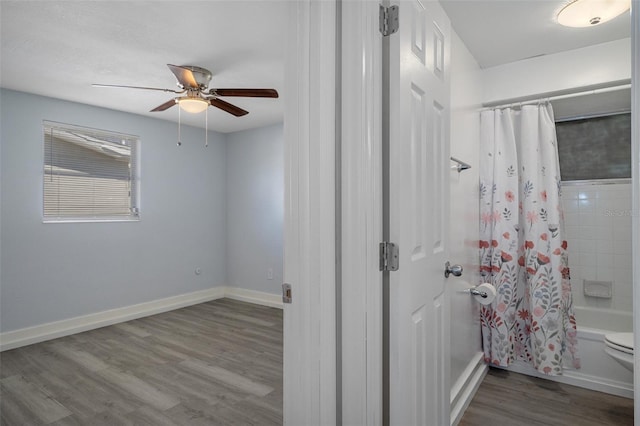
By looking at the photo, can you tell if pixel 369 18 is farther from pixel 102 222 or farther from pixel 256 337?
pixel 102 222

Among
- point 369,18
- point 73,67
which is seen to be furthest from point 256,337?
point 369,18

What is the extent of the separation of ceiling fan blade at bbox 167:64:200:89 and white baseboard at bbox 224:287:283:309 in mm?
2923

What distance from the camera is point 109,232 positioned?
404cm

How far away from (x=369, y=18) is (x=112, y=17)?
1.73 m

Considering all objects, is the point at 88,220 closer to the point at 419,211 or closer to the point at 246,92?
the point at 246,92

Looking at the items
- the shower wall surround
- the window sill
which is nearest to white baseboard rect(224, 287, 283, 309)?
the window sill

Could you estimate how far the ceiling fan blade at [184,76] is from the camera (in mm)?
2391

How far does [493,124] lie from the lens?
107 inches

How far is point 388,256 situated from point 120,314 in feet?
12.8

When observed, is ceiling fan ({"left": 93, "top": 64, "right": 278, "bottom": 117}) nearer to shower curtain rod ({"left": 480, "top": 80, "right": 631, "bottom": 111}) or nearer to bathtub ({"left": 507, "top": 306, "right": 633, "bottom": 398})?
shower curtain rod ({"left": 480, "top": 80, "right": 631, "bottom": 111})

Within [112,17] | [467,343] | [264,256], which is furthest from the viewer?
[264,256]

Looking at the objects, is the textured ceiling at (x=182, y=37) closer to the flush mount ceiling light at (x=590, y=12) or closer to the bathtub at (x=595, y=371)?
the flush mount ceiling light at (x=590, y=12)

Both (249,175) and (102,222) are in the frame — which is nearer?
(102,222)

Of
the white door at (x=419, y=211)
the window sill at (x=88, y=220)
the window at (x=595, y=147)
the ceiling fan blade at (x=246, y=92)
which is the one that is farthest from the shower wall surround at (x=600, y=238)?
the window sill at (x=88, y=220)
